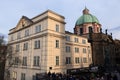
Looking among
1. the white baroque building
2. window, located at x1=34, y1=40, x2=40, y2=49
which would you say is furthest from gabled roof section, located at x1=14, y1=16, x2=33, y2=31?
window, located at x1=34, y1=40, x2=40, y2=49

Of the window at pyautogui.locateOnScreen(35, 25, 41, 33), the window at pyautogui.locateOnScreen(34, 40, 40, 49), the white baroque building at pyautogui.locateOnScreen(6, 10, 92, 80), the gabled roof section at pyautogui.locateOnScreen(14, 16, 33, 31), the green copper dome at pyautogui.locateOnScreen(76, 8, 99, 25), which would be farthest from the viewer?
the green copper dome at pyautogui.locateOnScreen(76, 8, 99, 25)

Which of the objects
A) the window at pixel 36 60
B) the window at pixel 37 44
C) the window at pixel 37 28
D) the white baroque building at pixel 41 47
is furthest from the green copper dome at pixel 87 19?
the window at pixel 36 60

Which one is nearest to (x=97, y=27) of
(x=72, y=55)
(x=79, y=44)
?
(x=79, y=44)

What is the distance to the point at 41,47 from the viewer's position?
32125mm

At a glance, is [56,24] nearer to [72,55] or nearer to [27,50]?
[27,50]

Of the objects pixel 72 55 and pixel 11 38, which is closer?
pixel 72 55

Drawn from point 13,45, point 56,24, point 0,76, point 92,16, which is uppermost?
point 92,16

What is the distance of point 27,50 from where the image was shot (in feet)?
121

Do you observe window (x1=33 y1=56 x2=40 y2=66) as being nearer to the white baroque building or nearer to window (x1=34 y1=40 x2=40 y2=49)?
the white baroque building

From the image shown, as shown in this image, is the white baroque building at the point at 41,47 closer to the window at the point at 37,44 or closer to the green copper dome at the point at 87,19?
the window at the point at 37,44

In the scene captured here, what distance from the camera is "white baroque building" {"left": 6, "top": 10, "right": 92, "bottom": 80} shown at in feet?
102

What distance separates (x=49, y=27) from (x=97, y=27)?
109 ft

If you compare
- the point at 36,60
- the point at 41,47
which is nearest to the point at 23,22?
the point at 41,47

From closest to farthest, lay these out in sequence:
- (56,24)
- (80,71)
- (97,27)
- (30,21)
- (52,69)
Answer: (80,71), (52,69), (56,24), (30,21), (97,27)
